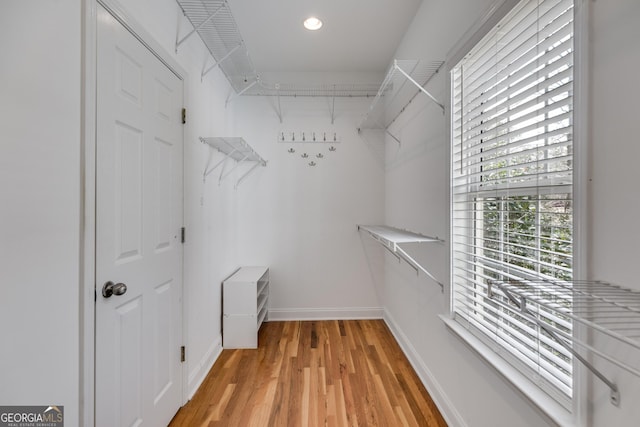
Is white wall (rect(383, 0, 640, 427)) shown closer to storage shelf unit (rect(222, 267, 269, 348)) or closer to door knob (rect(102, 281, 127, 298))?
storage shelf unit (rect(222, 267, 269, 348))

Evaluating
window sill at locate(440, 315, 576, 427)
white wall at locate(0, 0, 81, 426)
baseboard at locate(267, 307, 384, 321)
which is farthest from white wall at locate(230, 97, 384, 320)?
white wall at locate(0, 0, 81, 426)

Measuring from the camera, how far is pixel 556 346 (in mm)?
910

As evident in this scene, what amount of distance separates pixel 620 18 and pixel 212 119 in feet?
7.65

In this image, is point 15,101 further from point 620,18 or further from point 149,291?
point 620,18

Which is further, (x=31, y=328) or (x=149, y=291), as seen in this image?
(x=149, y=291)

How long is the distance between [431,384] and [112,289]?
6.41ft

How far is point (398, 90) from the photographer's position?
2.46 meters

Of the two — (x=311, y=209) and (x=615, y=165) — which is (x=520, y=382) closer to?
(x=615, y=165)

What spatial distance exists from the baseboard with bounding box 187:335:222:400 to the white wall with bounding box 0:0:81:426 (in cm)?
96

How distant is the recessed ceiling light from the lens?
2.15 m

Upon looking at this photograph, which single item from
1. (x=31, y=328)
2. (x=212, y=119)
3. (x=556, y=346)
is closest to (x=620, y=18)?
(x=556, y=346)

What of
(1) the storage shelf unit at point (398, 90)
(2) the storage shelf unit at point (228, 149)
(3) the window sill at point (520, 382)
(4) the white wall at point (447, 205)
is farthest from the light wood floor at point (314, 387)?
(1) the storage shelf unit at point (398, 90)

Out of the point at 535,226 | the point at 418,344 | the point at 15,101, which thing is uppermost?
the point at 15,101

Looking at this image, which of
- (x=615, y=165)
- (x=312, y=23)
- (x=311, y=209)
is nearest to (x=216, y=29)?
(x=312, y=23)
